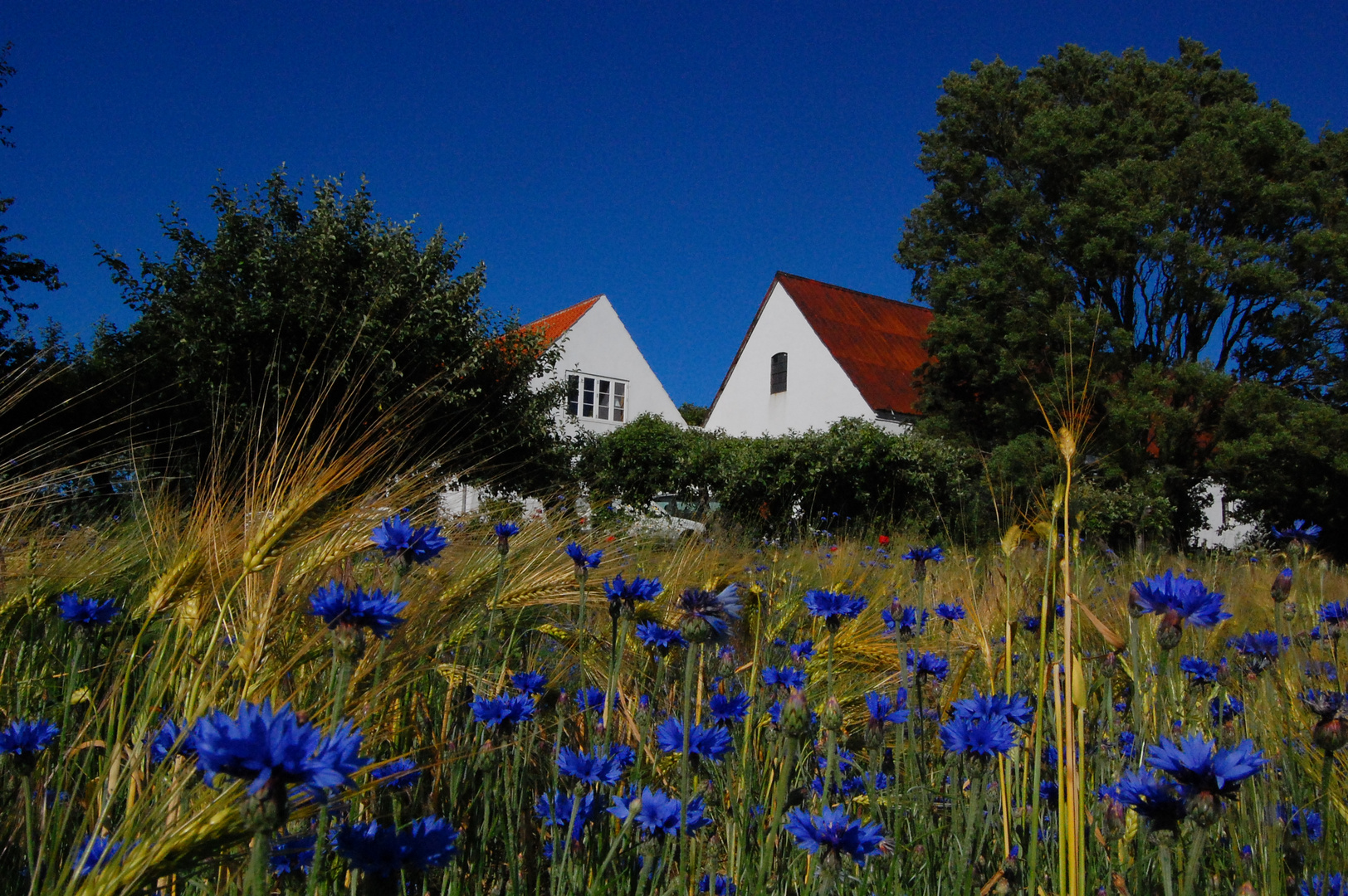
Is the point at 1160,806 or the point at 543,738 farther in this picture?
the point at 543,738

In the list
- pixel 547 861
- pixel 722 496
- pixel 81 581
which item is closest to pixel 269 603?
pixel 547 861

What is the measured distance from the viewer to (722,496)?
1502 centimetres

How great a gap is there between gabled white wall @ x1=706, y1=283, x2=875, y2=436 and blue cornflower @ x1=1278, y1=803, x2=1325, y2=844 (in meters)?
18.1

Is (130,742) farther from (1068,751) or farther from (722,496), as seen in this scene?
(722,496)

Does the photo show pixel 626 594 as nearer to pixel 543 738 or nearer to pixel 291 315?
pixel 543 738

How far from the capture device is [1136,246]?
1548 cm

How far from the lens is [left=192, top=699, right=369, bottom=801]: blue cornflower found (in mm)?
800

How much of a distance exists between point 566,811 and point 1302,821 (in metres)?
1.50

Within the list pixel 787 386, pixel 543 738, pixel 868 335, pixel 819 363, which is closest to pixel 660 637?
pixel 543 738

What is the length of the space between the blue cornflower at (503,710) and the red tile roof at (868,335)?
18.8 meters

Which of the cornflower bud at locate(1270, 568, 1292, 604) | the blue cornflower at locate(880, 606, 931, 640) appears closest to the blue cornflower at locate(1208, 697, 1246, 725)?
the cornflower bud at locate(1270, 568, 1292, 604)

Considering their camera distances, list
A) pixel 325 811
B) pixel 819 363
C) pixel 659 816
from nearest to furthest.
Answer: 1. pixel 325 811
2. pixel 659 816
3. pixel 819 363

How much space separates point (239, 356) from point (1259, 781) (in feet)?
37.1

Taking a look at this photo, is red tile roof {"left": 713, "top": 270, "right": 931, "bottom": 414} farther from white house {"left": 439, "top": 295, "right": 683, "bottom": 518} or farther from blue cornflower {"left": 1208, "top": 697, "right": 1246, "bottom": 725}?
blue cornflower {"left": 1208, "top": 697, "right": 1246, "bottom": 725}
